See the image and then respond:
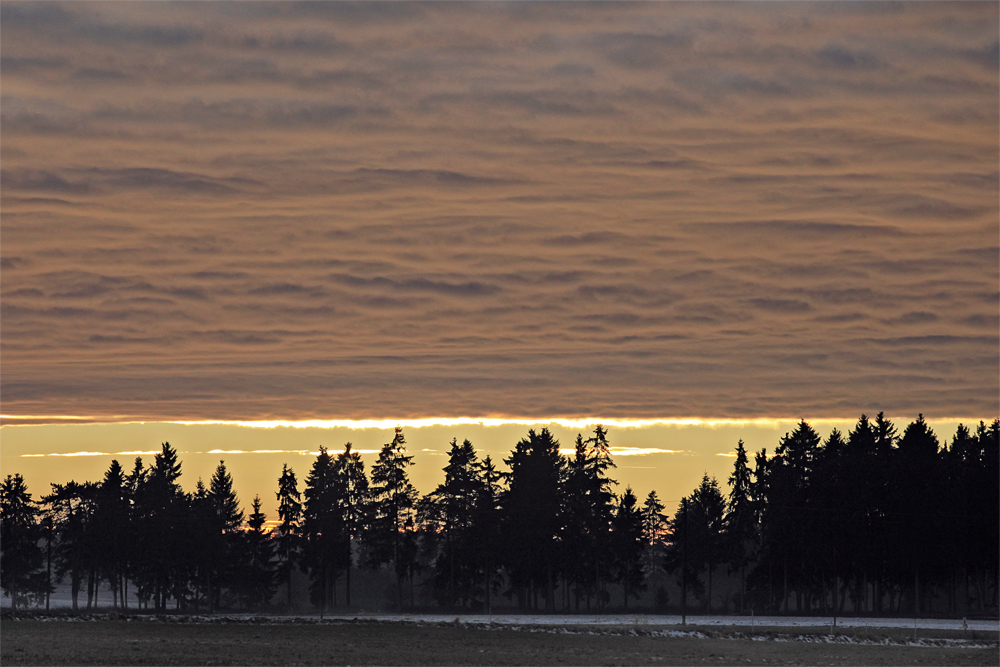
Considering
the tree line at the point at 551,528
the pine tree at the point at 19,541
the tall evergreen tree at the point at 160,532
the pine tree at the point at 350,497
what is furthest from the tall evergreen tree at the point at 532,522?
the pine tree at the point at 19,541

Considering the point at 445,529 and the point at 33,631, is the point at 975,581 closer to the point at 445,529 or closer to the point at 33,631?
the point at 445,529

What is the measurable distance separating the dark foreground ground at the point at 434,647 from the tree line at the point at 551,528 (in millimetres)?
38460

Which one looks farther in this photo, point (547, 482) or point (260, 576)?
point (260, 576)

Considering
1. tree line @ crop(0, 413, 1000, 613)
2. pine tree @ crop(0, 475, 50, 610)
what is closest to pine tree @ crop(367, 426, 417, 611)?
tree line @ crop(0, 413, 1000, 613)

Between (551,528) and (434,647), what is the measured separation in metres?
58.7

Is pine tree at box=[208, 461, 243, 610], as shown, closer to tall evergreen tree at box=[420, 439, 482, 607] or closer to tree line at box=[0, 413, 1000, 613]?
tree line at box=[0, 413, 1000, 613]

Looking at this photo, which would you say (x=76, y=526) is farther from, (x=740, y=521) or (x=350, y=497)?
(x=740, y=521)

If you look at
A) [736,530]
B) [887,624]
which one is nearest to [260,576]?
[736,530]

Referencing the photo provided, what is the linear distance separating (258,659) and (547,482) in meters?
69.5

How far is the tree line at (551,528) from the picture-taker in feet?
319

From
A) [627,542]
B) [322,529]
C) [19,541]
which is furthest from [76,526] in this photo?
[627,542]

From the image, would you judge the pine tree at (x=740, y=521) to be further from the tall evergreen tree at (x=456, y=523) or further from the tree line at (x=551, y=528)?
the tall evergreen tree at (x=456, y=523)

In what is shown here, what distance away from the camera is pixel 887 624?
72.7 metres

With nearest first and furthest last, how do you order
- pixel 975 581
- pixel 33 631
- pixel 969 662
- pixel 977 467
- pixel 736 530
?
pixel 969 662 → pixel 33 631 → pixel 977 467 → pixel 975 581 → pixel 736 530
